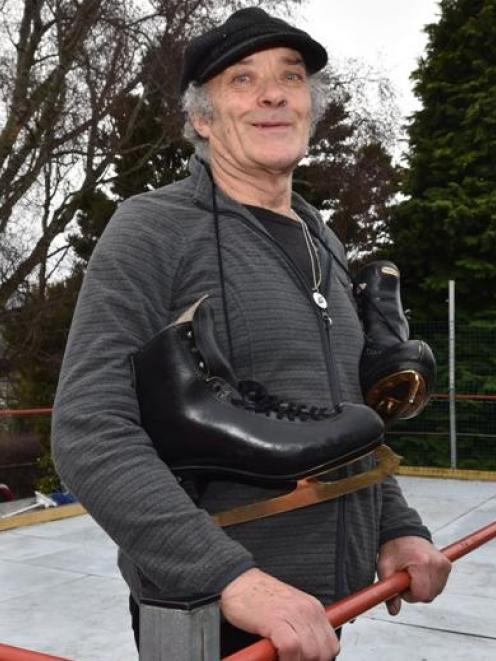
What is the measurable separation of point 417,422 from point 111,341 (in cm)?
997

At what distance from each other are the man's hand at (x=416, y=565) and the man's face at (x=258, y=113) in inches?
26.2

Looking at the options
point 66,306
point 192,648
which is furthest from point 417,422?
point 192,648

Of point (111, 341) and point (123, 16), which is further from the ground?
point (123, 16)

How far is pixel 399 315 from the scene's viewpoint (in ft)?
4.82

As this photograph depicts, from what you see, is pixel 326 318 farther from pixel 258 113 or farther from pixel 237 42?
pixel 237 42

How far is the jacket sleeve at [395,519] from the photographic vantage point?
4.71 feet

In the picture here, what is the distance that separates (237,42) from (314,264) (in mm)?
369

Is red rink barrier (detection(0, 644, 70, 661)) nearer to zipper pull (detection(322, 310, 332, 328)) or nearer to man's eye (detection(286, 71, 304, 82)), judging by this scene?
zipper pull (detection(322, 310, 332, 328))

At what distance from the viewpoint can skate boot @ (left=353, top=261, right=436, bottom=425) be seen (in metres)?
1.32

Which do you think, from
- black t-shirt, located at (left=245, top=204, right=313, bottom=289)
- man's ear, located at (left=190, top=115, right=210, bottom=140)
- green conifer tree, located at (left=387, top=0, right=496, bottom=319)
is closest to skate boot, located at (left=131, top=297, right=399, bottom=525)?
black t-shirt, located at (left=245, top=204, right=313, bottom=289)

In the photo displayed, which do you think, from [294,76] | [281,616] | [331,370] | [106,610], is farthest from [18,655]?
[106,610]

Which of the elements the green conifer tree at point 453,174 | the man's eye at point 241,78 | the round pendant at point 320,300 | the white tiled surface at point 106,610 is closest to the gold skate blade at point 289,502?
the round pendant at point 320,300

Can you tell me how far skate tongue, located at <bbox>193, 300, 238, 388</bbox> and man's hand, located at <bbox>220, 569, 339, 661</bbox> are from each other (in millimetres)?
254

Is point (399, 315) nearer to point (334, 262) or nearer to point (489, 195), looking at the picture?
point (334, 262)
